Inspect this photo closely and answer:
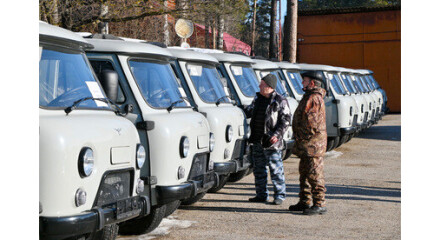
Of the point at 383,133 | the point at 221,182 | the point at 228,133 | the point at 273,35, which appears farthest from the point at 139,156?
the point at 273,35

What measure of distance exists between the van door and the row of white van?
11mm

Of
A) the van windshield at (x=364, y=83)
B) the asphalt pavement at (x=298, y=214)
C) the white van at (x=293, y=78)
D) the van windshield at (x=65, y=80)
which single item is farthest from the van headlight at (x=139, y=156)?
the van windshield at (x=364, y=83)

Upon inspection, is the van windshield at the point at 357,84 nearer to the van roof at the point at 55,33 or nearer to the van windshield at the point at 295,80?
the van windshield at the point at 295,80

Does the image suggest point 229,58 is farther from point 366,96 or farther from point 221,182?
point 366,96

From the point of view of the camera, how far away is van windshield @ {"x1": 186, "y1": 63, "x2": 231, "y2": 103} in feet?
30.6

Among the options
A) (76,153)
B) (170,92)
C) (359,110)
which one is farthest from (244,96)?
(359,110)

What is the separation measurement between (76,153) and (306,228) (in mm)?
3619

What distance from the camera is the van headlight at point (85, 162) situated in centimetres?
521

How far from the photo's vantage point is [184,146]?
7301 millimetres

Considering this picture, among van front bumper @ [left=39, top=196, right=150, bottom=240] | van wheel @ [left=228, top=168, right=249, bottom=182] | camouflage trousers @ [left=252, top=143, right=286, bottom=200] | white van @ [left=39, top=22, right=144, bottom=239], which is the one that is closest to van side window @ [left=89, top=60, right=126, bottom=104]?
white van @ [left=39, top=22, right=144, bottom=239]

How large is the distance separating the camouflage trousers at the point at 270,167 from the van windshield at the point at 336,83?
7.36m

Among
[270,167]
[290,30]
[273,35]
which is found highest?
[273,35]

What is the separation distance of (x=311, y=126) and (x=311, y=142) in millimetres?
204
